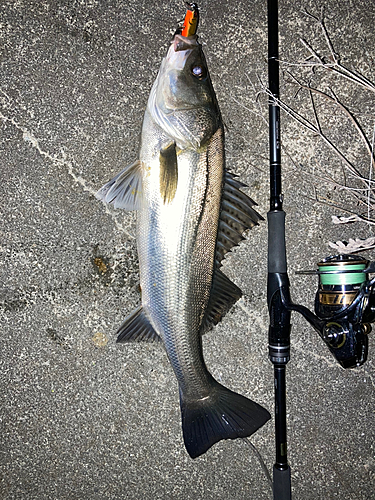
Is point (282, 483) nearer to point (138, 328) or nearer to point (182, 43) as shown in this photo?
point (138, 328)

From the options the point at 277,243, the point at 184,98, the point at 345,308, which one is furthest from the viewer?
the point at 277,243

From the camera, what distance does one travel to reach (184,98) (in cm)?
188

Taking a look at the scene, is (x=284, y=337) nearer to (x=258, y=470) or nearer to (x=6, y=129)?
(x=258, y=470)

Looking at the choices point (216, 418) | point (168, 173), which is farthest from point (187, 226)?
point (216, 418)

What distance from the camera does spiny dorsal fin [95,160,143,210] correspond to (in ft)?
6.47

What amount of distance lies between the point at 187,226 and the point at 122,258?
21.7 inches

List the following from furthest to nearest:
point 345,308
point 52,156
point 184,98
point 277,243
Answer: point 52,156, point 277,243, point 184,98, point 345,308

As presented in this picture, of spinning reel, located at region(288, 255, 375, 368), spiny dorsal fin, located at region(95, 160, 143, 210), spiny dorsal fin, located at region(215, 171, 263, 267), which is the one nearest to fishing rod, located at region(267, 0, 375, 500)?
spinning reel, located at region(288, 255, 375, 368)

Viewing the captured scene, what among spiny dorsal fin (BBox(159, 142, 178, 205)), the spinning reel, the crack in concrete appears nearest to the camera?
the spinning reel

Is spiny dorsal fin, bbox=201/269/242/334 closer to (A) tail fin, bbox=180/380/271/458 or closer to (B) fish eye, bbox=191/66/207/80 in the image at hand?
(A) tail fin, bbox=180/380/271/458

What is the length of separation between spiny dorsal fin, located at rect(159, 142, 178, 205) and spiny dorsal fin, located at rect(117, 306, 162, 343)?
645 millimetres

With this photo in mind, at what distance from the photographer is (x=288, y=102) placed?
229cm

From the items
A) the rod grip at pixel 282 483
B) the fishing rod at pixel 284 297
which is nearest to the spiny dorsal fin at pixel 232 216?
the fishing rod at pixel 284 297

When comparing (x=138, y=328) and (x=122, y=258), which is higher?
(x=122, y=258)
